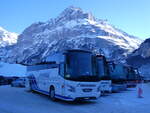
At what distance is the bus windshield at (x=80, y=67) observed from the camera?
1247cm

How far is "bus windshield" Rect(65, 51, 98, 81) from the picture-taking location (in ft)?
40.9

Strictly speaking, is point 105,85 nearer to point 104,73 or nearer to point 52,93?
point 104,73

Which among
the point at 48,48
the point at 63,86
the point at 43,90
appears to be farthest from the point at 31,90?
the point at 48,48

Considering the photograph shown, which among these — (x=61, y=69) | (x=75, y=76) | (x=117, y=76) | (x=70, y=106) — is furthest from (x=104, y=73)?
(x=70, y=106)

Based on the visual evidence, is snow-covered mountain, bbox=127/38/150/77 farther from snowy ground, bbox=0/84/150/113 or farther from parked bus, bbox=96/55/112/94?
snowy ground, bbox=0/84/150/113

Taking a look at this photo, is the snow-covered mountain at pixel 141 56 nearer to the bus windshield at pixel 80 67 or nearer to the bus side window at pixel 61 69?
the bus windshield at pixel 80 67

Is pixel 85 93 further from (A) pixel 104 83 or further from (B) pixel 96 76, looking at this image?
(A) pixel 104 83

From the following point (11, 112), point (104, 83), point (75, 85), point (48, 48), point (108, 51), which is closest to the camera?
point (11, 112)

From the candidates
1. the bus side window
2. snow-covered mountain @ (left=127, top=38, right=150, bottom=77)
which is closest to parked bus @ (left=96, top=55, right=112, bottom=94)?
the bus side window

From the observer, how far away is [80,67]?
41.5 feet

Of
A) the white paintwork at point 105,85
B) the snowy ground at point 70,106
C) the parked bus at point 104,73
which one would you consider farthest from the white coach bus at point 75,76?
the parked bus at point 104,73

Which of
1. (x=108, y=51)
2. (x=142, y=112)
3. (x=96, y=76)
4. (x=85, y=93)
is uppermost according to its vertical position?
(x=108, y=51)

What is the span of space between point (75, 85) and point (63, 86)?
73 centimetres

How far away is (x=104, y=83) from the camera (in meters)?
17.5
